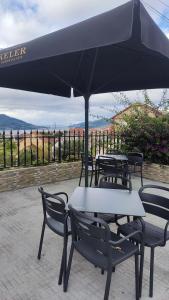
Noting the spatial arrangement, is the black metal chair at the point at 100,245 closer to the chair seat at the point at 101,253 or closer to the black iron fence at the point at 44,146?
the chair seat at the point at 101,253

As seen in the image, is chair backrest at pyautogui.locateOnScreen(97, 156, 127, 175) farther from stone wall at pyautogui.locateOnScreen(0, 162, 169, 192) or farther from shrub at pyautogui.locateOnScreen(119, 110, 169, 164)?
shrub at pyautogui.locateOnScreen(119, 110, 169, 164)

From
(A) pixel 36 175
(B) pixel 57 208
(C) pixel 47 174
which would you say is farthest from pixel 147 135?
(B) pixel 57 208

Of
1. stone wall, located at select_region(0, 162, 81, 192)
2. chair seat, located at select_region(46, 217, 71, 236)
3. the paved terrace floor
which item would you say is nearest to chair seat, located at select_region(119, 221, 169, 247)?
the paved terrace floor

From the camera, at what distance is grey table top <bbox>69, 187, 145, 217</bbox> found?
87.4 inches

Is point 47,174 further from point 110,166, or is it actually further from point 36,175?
point 110,166

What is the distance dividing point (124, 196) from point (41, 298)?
1.23 m

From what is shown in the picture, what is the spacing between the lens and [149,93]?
23.6ft

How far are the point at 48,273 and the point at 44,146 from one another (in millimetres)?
4150

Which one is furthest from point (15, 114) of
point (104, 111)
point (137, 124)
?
point (137, 124)

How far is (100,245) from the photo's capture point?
1.88m

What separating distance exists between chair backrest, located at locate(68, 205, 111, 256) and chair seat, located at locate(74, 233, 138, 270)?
0.03m

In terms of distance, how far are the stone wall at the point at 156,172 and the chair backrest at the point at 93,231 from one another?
4.78m

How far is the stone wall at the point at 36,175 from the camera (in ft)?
17.0

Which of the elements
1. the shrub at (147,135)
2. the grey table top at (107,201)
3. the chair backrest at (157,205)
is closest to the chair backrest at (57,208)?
the grey table top at (107,201)
